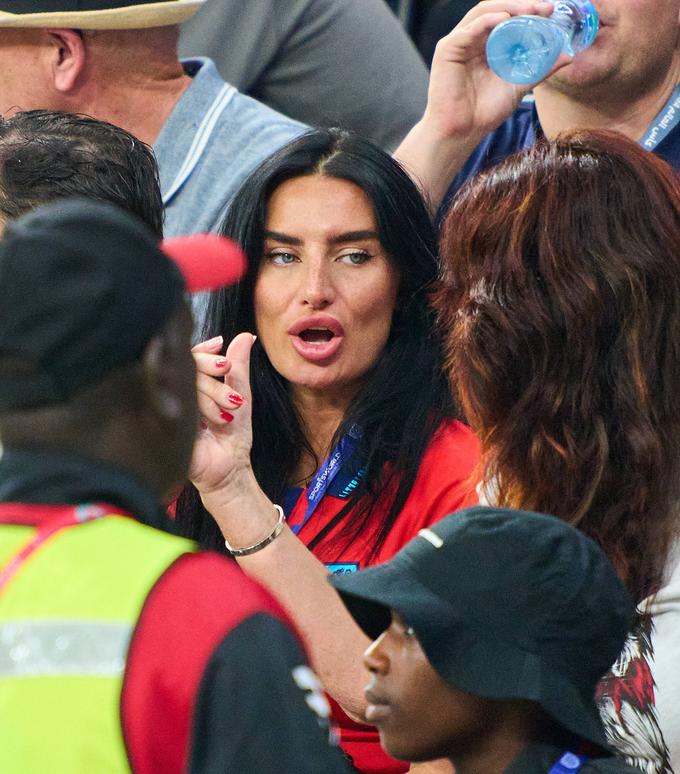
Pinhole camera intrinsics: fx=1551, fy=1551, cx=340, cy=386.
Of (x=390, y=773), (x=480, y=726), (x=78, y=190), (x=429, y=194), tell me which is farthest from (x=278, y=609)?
(x=429, y=194)

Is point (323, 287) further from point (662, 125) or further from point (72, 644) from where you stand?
point (72, 644)

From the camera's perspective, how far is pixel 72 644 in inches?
50.0

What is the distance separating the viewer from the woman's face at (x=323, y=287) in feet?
9.93

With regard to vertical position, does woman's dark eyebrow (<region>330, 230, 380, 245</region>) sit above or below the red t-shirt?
above

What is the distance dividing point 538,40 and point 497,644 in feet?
Answer: 5.75

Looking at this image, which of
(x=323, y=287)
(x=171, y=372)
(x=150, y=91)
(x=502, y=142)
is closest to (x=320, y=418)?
(x=323, y=287)

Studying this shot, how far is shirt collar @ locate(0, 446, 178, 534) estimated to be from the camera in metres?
1.37

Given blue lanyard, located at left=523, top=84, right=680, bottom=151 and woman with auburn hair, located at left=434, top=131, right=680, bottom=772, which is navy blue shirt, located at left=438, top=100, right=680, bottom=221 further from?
woman with auburn hair, located at left=434, top=131, right=680, bottom=772

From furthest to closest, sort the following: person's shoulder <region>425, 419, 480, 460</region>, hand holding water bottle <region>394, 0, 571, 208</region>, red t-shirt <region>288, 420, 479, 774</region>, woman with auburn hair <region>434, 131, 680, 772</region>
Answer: hand holding water bottle <region>394, 0, 571, 208</region>, person's shoulder <region>425, 419, 480, 460</region>, red t-shirt <region>288, 420, 479, 774</region>, woman with auburn hair <region>434, 131, 680, 772</region>

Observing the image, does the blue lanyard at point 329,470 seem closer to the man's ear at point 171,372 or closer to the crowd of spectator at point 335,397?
the crowd of spectator at point 335,397

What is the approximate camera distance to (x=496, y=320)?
8.14 ft

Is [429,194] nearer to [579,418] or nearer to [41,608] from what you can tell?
[579,418]

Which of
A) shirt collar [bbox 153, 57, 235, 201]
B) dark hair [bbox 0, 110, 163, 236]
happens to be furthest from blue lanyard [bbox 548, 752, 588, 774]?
shirt collar [bbox 153, 57, 235, 201]

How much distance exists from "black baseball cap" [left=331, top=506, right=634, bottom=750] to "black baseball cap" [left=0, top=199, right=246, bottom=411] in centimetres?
61
